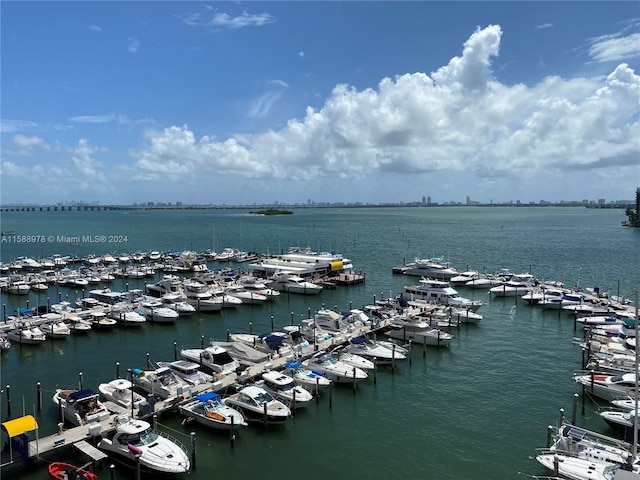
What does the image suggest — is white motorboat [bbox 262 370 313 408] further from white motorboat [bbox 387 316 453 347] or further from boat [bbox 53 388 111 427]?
white motorboat [bbox 387 316 453 347]

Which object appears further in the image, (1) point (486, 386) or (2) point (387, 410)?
(1) point (486, 386)

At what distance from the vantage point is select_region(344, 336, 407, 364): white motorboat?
3912 cm

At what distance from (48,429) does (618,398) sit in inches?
1473

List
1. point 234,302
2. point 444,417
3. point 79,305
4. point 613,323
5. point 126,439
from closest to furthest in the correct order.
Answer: point 126,439
point 444,417
point 613,323
point 79,305
point 234,302

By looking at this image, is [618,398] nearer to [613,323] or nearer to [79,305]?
[613,323]

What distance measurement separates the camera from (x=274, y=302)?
65.4m

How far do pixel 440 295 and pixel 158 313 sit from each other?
3515cm

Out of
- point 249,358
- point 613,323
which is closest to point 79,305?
point 249,358

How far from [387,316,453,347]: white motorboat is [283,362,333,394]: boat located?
43.0 ft

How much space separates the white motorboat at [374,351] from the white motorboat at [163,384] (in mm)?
14834

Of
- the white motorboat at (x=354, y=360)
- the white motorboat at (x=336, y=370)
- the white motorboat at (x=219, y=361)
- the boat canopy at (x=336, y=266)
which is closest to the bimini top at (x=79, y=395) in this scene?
the white motorboat at (x=219, y=361)

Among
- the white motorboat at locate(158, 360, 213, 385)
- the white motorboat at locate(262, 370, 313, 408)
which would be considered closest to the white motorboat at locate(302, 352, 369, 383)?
the white motorboat at locate(262, 370, 313, 408)

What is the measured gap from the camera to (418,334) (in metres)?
44.8

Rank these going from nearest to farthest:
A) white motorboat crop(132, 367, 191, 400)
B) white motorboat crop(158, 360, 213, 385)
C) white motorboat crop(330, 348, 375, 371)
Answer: white motorboat crop(132, 367, 191, 400) < white motorboat crop(158, 360, 213, 385) < white motorboat crop(330, 348, 375, 371)
